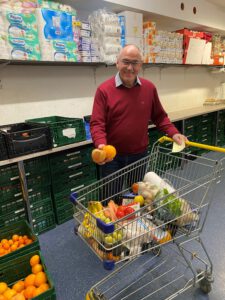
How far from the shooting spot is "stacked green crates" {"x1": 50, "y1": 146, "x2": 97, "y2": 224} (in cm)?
238

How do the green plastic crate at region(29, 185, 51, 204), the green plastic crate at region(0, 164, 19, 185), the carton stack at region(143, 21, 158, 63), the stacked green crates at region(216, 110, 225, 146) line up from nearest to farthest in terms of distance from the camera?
1. the green plastic crate at region(0, 164, 19, 185)
2. the green plastic crate at region(29, 185, 51, 204)
3. the carton stack at region(143, 21, 158, 63)
4. the stacked green crates at region(216, 110, 225, 146)

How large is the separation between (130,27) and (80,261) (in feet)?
8.77

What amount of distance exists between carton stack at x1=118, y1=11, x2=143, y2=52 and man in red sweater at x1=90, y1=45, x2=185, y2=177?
1236 millimetres

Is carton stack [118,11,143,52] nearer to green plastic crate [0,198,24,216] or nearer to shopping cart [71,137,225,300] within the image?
shopping cart [71,137,225,300]

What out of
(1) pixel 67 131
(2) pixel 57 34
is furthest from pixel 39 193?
(2) pixel 57 34

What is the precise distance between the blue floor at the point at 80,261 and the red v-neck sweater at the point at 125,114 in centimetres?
99

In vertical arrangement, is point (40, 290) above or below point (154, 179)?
below

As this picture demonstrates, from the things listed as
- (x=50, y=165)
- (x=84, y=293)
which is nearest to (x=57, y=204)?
(x=50, y=165)

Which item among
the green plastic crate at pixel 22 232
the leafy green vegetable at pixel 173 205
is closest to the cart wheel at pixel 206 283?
the leafy green vegetable at pixel 173 205

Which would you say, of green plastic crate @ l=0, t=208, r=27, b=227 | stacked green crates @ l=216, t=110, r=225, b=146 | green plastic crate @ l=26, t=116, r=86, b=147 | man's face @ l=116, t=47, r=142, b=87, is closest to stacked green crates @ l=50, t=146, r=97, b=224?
green plastic crate @ l=26, t=116, r=86, b=147

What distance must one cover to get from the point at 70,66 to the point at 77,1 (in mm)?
715

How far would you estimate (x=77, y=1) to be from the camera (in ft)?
8.52

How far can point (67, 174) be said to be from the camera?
8.09ft

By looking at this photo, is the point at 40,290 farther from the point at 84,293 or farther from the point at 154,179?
the point at 154,179
